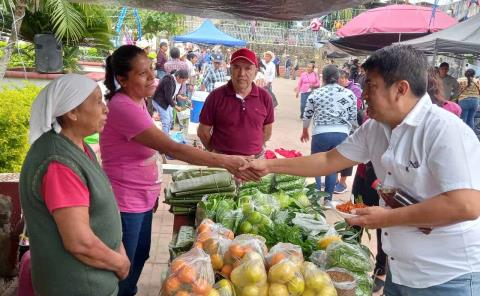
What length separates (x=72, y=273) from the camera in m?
1.83

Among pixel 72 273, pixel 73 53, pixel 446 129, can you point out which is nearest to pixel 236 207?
pixel 72 273

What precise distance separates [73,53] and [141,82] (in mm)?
4606

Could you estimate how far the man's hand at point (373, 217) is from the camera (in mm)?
1831

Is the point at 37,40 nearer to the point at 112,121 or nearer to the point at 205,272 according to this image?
the point at 112,121

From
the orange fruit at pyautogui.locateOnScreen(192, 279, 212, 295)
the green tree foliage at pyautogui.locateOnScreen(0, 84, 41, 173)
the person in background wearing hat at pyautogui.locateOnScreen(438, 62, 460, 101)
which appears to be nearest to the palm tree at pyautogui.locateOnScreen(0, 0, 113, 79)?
the green tree foliage at pyautogui.locateOnScreen(0, 84, 41, 173)

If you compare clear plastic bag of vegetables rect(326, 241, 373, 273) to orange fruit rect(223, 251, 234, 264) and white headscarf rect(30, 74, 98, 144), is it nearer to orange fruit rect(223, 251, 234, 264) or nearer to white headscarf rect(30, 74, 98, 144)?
orange fruit rect(223, 251, 234, 264)

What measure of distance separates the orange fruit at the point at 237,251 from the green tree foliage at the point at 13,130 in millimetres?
3504

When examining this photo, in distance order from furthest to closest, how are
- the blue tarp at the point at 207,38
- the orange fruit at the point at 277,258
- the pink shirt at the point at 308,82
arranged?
the blue tarp at the point at 207,38 < the pink shirt at the point at 308,82 < the orange fruit at the point at 277,258

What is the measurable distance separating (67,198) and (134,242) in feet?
4.33

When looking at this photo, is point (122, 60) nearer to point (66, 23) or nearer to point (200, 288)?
point (200, 288)

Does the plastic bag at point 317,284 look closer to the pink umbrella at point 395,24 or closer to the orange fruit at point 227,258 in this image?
the orange fruit at point 227,258

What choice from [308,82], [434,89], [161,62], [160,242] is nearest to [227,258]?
[160,242]

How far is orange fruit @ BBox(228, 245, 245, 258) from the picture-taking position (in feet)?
6.42

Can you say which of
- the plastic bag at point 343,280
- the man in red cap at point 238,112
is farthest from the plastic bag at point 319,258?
the man in red cap at point 238,112
